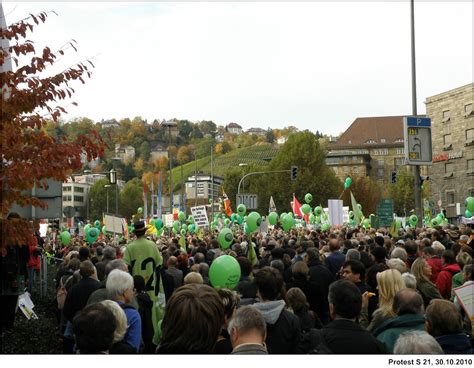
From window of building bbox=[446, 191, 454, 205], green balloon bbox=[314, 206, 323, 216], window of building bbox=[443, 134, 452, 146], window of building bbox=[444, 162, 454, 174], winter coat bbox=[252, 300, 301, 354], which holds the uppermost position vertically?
window of building bbox=[443, 134, 452, 146]

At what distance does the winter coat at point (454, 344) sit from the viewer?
5730mm

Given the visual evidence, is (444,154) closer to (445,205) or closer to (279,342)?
(445,205)

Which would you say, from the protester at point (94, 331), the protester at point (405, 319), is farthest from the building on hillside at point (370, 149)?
the protester at point (94, 331)

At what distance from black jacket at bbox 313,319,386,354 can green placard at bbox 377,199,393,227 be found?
18.1m

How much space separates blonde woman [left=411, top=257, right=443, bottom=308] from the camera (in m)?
8.72

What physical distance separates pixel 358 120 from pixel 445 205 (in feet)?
250

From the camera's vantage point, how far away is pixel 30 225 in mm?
7621

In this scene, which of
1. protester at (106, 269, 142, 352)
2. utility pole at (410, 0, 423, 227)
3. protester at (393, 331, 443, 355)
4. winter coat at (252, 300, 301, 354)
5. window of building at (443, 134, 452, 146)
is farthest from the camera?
window of building at (443, 134, 452, 146)

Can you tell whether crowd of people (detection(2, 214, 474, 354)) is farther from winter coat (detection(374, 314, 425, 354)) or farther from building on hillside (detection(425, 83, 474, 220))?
building on hillside (detection(425, 83, 474, 220))

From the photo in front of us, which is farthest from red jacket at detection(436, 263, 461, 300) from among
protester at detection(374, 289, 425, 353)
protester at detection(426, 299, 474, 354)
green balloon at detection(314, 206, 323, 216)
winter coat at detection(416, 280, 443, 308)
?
green balloon at detection(314, 206, 323, 216)

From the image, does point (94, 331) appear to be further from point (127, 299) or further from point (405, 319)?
point (405, 319)

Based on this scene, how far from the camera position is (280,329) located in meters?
6.56

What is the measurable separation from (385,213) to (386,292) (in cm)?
1677
